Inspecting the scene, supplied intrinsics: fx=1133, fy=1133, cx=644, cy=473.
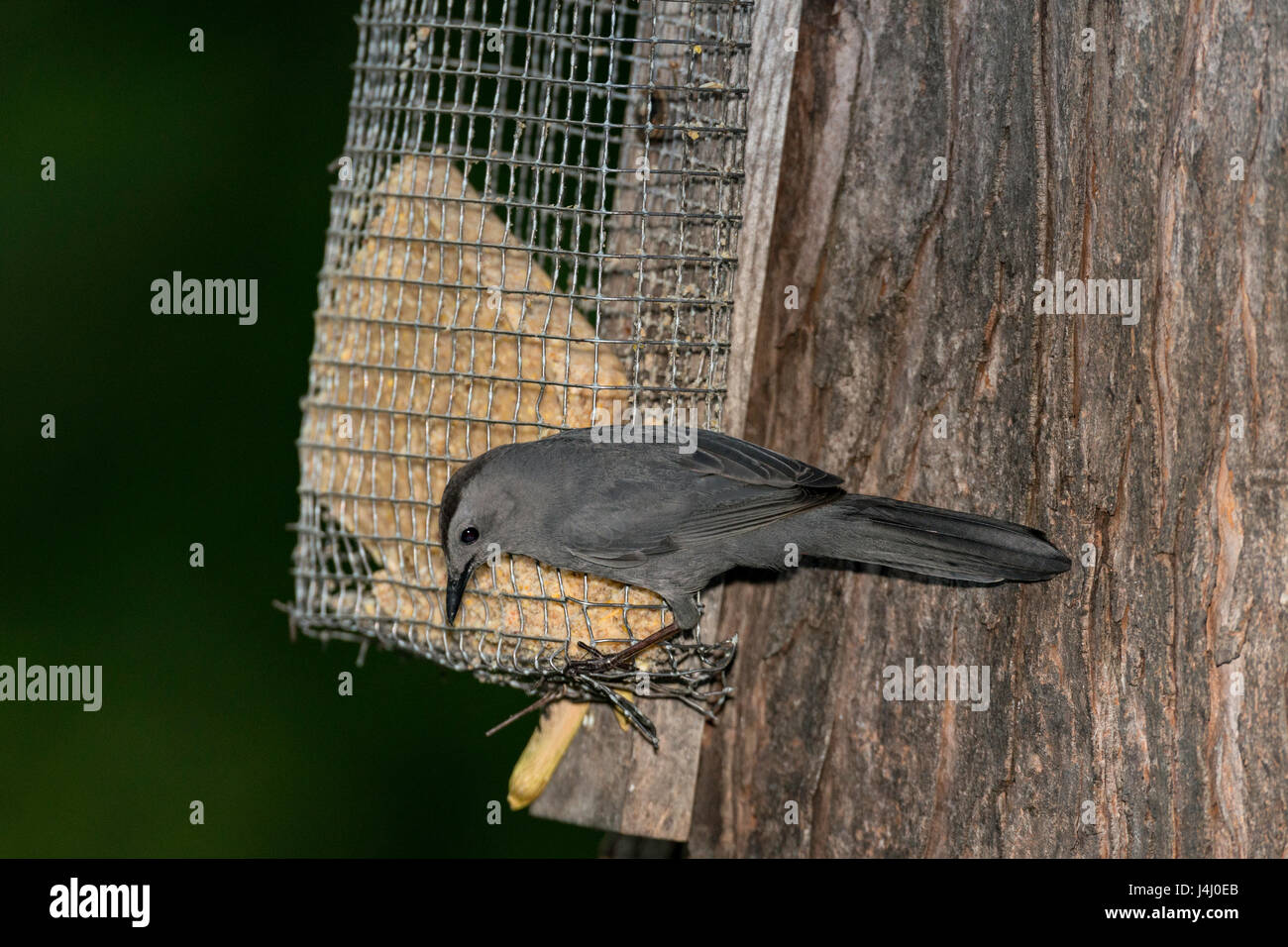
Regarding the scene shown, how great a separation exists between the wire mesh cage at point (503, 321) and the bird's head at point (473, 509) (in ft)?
0.98

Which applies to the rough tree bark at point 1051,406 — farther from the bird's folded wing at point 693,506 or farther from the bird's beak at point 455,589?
the bird's beak at point 455,589

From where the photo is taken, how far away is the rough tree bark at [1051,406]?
301cm

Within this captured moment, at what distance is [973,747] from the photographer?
10.9 ft

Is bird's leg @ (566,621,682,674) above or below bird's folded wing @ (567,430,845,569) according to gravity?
below

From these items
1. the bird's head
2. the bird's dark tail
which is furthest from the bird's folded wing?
the bird's head

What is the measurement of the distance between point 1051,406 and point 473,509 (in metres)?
1.75

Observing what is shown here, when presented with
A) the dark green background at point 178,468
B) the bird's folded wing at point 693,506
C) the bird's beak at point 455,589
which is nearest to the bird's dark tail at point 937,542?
the bird's folded wing at point 693,506

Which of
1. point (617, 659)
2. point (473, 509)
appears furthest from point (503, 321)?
point (617, 659)

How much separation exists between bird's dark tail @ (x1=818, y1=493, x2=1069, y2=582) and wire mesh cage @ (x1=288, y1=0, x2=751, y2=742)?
0.70 m

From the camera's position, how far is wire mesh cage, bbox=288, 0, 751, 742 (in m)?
3.83

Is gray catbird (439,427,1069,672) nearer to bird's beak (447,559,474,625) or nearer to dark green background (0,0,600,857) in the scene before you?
bird's beak (447,559,474,625)

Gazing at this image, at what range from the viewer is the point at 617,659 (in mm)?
3689

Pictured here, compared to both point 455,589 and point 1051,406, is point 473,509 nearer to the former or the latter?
point 455,589

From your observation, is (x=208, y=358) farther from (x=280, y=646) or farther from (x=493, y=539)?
(x=493, y=539)
